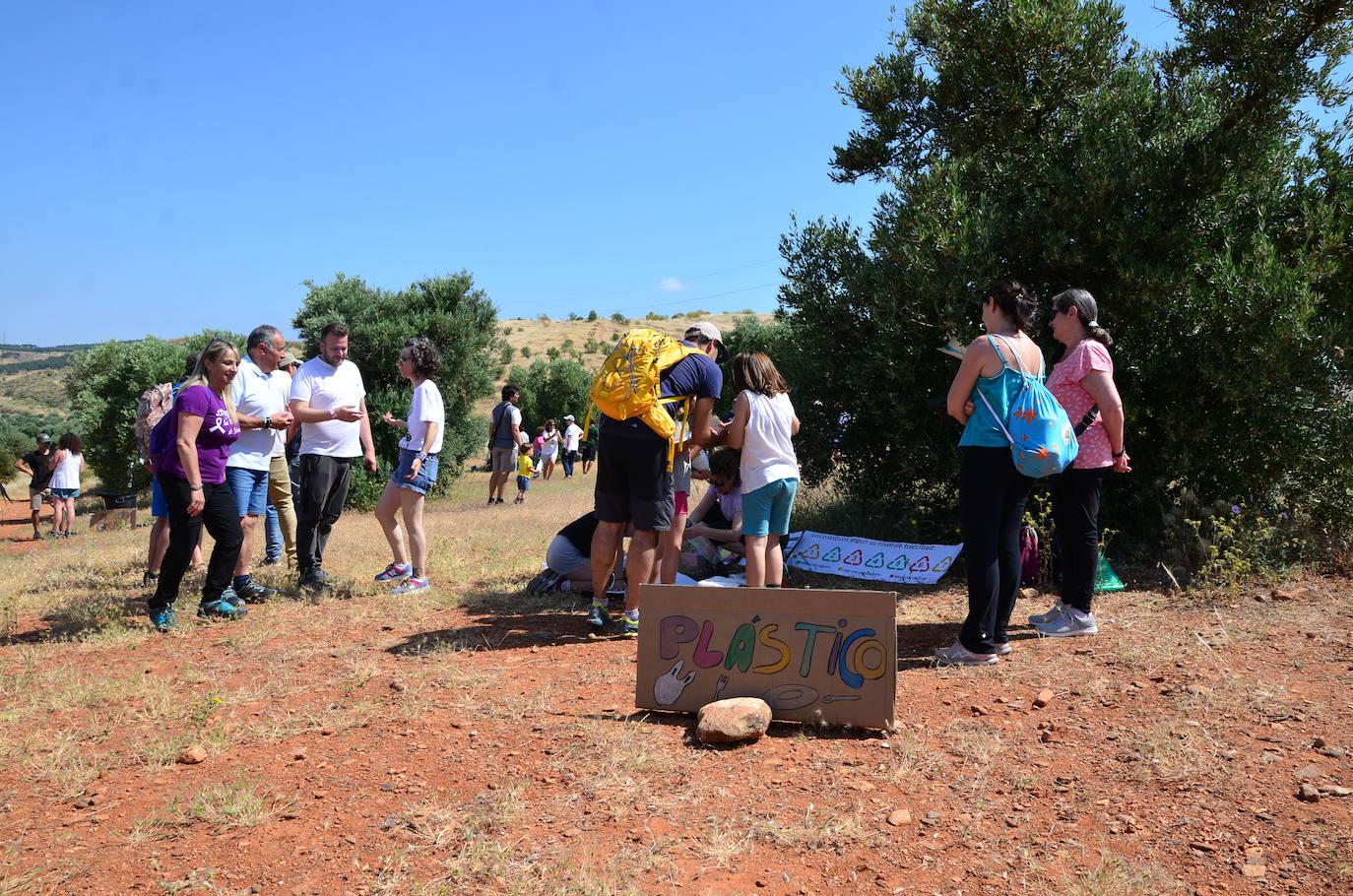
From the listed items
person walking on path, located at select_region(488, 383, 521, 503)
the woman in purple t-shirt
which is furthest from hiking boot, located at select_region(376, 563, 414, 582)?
person walking on path, located at select_region(488, 383, 521, 503)

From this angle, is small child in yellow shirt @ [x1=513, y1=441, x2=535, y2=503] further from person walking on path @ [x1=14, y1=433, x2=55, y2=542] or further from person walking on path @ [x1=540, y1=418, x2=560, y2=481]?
person walking on path @ [x1=14, y1=433, x2=55, y2=542]

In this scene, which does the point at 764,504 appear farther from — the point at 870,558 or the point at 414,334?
the point at 414,334

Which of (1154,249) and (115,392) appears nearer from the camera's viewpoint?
(1154,249)

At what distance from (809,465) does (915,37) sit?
12.7ft

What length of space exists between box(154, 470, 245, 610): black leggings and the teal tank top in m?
4.49

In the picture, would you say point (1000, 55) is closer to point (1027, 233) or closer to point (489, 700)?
point (1027, 233)

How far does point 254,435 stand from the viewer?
6.30 metres

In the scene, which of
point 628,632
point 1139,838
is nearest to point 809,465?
point 628,632

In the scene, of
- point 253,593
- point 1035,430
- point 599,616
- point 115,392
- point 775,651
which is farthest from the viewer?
point 115,392

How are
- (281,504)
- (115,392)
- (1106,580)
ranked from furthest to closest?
(115,392), (281,504), (1106,580)

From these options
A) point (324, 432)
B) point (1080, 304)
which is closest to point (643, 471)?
point (1080, 304)

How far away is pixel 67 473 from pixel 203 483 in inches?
430

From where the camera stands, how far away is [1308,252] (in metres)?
6.45

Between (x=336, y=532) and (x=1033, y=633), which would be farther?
(x=336, y=532)
